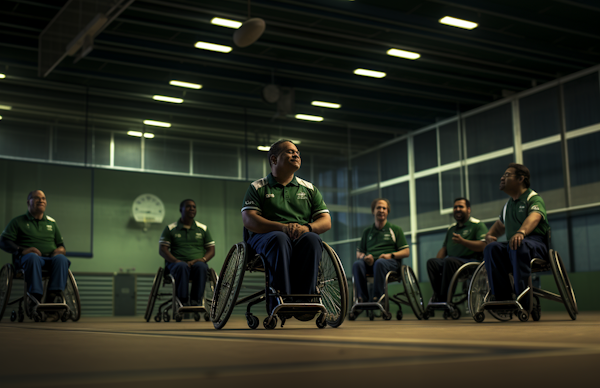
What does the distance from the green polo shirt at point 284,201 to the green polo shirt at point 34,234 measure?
3.06m

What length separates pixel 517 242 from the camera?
3.70 metres

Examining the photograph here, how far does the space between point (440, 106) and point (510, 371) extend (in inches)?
382

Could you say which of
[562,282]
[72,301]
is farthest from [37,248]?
[562,282]

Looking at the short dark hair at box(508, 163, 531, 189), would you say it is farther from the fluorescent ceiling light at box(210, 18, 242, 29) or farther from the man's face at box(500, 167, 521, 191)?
the fluorescent ceiling light at box(210, 18, 242, 29)

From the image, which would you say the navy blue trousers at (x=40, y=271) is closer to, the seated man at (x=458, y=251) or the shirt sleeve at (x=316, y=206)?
the shirt sleeve at (x=316, y=206)

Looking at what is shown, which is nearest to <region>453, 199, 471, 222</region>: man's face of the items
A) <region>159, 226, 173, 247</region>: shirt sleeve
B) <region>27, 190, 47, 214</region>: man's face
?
<region>159, 226, 173, 247</region>: shirt sleeve

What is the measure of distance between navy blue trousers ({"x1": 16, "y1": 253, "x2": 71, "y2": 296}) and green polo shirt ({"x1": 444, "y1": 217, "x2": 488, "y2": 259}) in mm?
3326

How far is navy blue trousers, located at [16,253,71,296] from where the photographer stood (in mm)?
5207

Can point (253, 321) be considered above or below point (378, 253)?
below

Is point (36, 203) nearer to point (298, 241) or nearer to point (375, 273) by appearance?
point (375, 273)

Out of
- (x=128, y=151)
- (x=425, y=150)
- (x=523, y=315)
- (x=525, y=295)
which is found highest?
(x=425, y=150)

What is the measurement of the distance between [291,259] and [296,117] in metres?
7.40

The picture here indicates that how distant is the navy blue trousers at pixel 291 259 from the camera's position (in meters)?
2.85

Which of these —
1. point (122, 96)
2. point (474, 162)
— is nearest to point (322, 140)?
point (474, 162)
